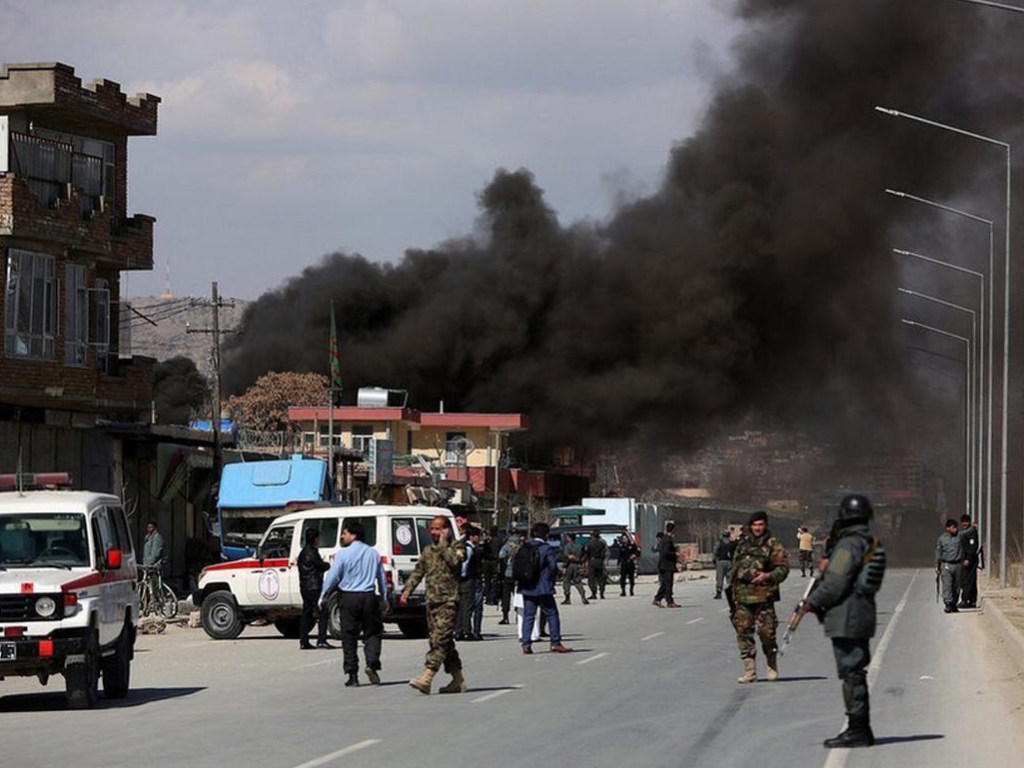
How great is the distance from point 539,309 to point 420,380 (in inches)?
259

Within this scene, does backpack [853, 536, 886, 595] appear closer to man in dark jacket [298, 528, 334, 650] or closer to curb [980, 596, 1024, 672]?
curb [980, 596, 1024, 672]

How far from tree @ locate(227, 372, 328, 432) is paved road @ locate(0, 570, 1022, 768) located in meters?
60.8

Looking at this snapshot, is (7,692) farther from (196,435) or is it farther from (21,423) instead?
(196,435)

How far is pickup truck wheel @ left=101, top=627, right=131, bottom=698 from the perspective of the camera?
17.5 meters

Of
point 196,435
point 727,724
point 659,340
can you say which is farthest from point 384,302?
point 727,724

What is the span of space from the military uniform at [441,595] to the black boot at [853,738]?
497 centimetres

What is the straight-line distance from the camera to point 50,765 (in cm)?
1214

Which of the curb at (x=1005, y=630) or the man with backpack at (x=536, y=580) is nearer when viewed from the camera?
the curb at (x=1005, y=630)

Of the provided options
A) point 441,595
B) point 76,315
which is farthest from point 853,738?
point 76,315

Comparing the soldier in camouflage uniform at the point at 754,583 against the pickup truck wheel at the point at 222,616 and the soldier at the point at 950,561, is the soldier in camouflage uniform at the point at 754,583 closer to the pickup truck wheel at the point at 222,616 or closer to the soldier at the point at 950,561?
the pickup truck wheel at the point at 222,616

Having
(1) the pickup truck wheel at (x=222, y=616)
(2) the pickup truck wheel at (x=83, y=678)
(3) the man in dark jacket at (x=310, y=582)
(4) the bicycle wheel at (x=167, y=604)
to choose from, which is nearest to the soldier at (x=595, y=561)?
(4) the bicycle wheel at (x=167, y=604)

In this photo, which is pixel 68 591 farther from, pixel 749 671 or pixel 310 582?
pixel 310 582

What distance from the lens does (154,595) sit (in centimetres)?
3244

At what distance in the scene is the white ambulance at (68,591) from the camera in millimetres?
16156
